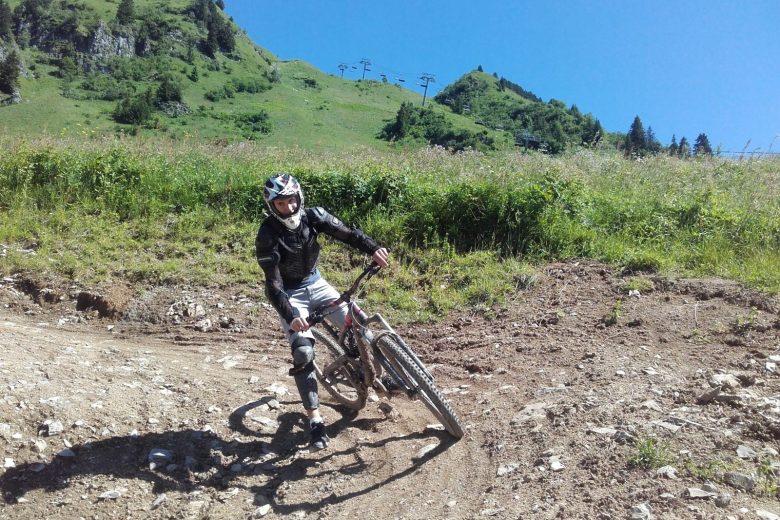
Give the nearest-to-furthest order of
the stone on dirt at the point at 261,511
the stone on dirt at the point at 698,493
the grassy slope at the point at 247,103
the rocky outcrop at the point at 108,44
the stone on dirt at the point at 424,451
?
the stone on dirt at the point at 698,493
the stone on dirt at the point at 261,511
the stone on dirt at the point at 424,451
the grassy slope at the point at 247,103
the rocky outcrop at the point at 108,44

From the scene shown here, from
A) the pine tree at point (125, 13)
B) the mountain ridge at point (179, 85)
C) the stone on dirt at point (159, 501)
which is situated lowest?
the stone on dirt at point (159, 501)

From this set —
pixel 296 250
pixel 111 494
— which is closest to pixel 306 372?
pixel 296 250

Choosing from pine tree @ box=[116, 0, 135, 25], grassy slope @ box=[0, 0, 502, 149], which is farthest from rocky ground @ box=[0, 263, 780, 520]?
pine tree @ box=[116, 0, 135, 25]

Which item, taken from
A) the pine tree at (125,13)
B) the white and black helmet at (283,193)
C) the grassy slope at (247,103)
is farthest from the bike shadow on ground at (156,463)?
the pine tree at (125,13)

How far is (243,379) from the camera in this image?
6.55 metres

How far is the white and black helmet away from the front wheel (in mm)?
1278

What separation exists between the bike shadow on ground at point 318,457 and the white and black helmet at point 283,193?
201 centimetres

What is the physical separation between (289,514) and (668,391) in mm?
3278

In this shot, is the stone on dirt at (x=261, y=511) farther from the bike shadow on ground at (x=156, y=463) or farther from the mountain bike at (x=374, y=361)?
the mountain bike at (x=374, y=361)

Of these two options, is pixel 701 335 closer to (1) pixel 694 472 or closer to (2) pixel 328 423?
(1) pixel 694 472

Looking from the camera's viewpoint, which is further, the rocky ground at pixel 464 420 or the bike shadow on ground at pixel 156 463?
the bike shadow on ground at pixel 156 463

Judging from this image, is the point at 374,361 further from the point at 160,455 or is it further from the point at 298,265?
the point at 160,455

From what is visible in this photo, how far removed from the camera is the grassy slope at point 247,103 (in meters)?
94.2

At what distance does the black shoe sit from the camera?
16.0 ft
